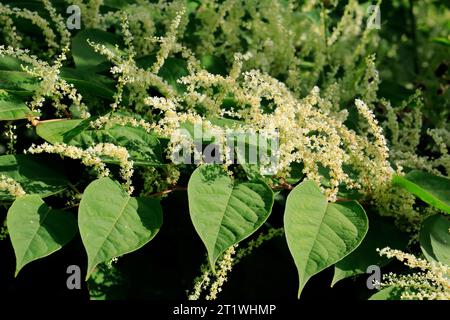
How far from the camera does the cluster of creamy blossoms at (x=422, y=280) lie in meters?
1.77

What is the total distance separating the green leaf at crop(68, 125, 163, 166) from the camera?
1904 millimetres

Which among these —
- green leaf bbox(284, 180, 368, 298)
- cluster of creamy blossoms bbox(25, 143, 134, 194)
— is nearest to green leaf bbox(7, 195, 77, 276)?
cluster of creamy blossoms bbox(25, 143, 134, 194)

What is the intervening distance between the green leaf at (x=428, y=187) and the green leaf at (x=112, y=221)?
630mm

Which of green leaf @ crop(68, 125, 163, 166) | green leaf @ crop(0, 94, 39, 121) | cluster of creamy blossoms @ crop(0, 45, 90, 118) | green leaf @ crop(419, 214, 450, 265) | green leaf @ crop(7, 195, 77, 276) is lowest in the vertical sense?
green leaf @ crop(419, 214, 450, 265)

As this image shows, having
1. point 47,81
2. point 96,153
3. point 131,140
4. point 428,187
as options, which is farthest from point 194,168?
point 428,187

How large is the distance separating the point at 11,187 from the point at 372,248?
2.97 feet

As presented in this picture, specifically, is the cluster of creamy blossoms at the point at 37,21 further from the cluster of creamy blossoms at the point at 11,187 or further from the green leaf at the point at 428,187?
the green leaf at the point at 428,187

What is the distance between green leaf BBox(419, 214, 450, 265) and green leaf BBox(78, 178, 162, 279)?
677 millimetres

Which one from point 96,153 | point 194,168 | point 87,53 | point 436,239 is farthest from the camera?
point 87,53

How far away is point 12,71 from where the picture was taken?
6.76 ft

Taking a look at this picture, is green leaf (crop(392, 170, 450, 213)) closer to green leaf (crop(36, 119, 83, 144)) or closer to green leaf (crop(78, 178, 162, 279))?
green leaf (crop(78, 178, 162, 279))

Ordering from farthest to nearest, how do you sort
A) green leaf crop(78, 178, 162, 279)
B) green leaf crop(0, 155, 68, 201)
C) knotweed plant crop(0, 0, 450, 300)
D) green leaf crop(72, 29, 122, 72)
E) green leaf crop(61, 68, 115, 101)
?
green leaf crop(72, 29, 122, 72) → green leaf crop(61, 68, 115, 101) → green leaf crop(0, 155, 68, 201) → knotweed plant crop(0, 0, 450, 300) → green leaf crop(78, 178, 162, 279)

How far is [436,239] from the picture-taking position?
1.92m

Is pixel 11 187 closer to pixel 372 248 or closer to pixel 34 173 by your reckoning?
pixel 34 173
